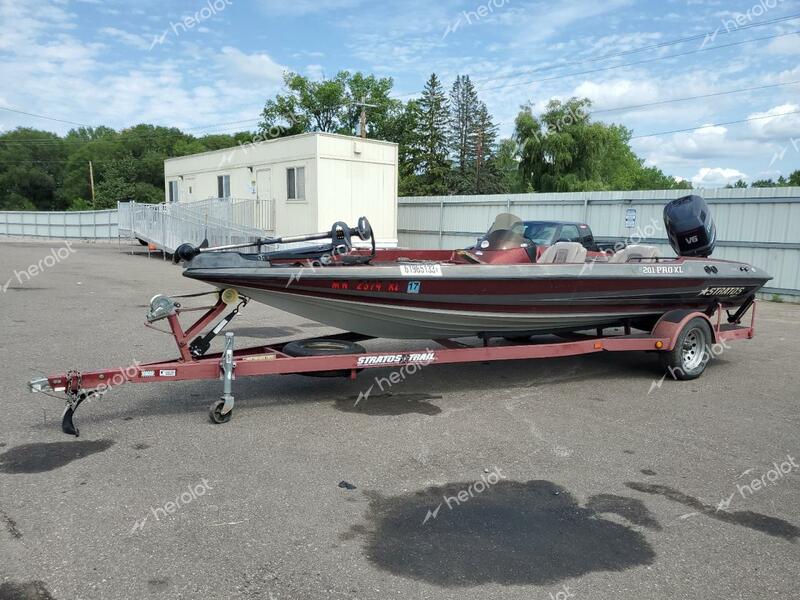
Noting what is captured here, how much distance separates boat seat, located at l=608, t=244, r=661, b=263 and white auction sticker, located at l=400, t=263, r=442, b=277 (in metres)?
2.62

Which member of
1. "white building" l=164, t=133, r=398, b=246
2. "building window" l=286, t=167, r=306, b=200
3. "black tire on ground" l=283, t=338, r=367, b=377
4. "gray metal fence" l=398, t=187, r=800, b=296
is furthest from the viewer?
"building window" l=286, t=167, r=306, b=200

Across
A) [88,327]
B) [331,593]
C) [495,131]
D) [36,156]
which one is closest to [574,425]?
[331,593]

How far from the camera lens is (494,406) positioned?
5.83 m

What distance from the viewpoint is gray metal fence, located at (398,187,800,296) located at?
43.7 feet

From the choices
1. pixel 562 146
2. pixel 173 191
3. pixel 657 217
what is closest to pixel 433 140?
pixel 562 146

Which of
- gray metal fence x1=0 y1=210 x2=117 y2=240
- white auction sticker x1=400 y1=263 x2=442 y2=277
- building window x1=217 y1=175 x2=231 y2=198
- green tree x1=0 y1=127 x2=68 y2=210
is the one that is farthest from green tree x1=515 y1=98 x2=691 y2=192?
green tree x1=0 y1=127 x2=68 y2=210

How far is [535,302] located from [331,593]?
13.1ft

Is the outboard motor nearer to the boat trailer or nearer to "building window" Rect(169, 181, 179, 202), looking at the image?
the boat trailer

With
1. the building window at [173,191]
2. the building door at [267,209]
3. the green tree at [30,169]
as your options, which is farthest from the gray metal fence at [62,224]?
the green tree at [30,169]

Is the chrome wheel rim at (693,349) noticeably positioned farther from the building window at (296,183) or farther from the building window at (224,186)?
the building window at (224,186)

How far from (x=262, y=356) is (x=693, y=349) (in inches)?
189

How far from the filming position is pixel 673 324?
22.1ft

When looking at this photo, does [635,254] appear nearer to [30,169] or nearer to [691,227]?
[691,227]

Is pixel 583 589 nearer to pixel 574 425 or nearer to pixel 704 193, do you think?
pixel 574 425
